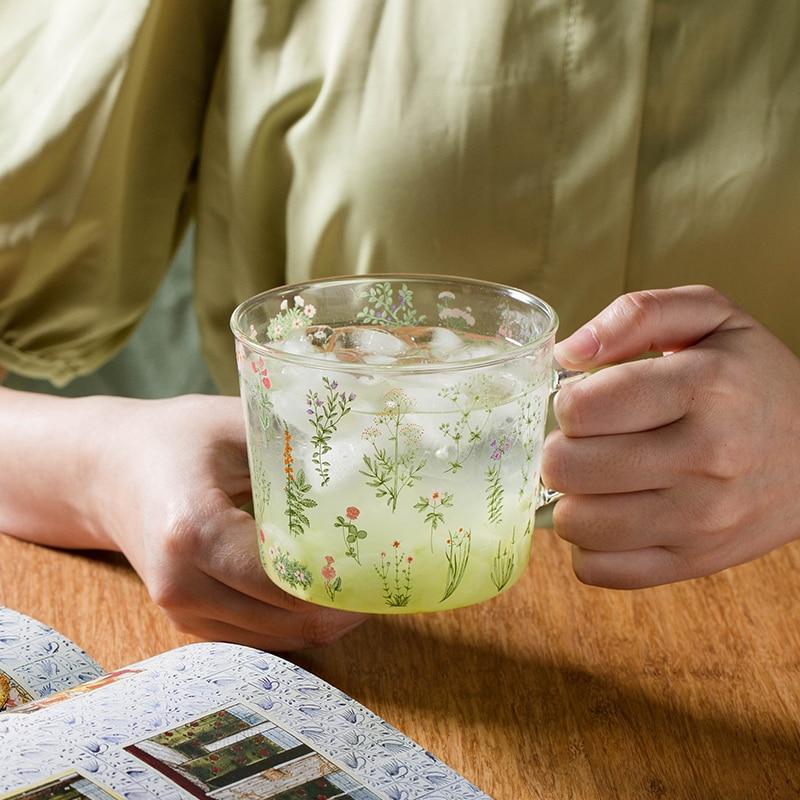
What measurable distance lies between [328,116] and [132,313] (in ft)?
0.82

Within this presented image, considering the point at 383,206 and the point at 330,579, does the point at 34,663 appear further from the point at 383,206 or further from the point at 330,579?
the point at 383,206

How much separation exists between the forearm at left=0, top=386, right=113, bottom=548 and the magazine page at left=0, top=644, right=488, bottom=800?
223 mm

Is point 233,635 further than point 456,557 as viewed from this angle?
Yes

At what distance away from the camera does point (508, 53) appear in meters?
0.78

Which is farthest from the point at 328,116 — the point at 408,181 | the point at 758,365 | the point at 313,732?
the point at 313,732

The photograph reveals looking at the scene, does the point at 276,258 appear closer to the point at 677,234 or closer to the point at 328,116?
the point at 328,116

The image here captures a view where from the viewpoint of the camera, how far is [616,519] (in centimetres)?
58

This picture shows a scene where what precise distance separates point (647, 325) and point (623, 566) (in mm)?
135

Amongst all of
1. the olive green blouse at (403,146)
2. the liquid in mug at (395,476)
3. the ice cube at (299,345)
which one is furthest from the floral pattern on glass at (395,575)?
the olive green blouse at (403,146)

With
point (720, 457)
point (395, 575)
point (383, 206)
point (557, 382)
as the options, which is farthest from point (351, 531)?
point (383, 206)

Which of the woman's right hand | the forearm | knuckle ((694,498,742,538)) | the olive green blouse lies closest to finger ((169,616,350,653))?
the woman's right hand

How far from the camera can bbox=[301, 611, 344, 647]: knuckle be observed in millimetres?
548

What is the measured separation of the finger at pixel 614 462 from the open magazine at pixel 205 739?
159 mm

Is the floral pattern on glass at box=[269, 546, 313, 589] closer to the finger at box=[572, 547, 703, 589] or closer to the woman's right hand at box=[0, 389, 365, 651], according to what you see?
the woman's right hand at box=[0, 389, 365, 651]
